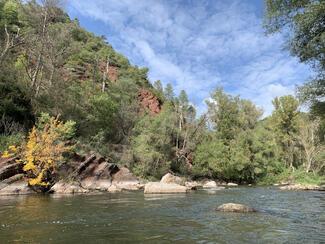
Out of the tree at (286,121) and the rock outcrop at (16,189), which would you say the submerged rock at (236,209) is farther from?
the tree at (286,121)

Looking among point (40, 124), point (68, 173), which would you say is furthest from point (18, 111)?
point (68, 173)

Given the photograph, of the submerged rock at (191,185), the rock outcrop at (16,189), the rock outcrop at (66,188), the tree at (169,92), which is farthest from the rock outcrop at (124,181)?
the tree at (169,92)

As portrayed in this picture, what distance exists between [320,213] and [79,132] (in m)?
37.5

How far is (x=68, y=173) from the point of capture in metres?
33.9

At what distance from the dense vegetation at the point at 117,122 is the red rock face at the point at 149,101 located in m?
1.12

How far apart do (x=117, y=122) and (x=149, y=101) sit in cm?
2033

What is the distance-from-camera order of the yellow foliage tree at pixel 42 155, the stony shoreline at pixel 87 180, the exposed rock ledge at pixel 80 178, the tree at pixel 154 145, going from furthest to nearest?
the tree at pixel 154 145
the yellow foliage tree at pixel 42 155
the stony shoreline at pixel 87 180
the exposed rock ledge at pixel 80 178

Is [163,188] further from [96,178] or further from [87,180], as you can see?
[87,180]

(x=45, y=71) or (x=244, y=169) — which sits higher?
(x=45, y=71)

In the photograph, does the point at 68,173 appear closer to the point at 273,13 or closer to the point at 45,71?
the point at 45,71

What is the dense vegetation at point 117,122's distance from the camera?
3500 centimetres

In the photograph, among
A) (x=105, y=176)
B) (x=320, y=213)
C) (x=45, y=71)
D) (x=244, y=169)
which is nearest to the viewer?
(x=320, y=213)

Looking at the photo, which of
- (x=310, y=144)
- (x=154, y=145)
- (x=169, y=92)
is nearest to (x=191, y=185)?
(x=154, y=145)

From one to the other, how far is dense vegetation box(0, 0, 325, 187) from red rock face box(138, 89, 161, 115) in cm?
112
